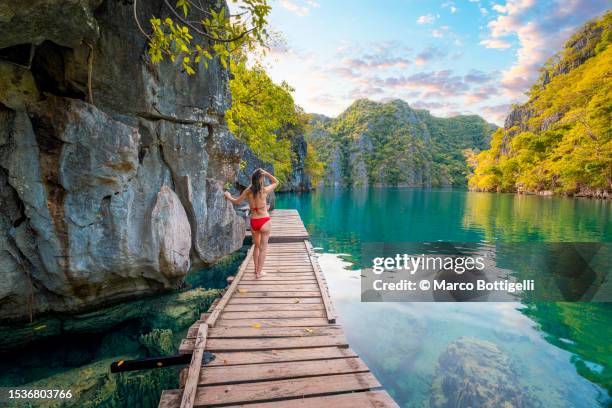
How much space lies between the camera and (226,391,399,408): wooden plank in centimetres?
301

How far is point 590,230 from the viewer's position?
17438 millimetres

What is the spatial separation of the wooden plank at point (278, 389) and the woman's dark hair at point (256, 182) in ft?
11.8

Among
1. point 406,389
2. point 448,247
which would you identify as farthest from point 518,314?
point 448,247

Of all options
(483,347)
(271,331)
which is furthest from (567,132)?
(271,331)

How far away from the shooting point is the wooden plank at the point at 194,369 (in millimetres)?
2928

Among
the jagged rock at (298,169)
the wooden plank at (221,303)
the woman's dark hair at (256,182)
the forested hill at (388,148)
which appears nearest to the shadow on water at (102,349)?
the wooden plank at (221,303)

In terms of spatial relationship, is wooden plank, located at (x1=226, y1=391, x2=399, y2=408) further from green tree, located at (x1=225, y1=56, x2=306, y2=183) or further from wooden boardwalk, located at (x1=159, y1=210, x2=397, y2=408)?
green tree, located at (x1=225, y1=56, x2=306, y2=183)

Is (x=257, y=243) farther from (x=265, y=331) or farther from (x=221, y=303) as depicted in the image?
(x=265, y=331)

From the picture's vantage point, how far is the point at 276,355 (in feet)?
12.7

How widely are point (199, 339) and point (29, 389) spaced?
3097 mm

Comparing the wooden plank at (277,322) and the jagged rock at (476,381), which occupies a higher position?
the wooden plank at (277,322)

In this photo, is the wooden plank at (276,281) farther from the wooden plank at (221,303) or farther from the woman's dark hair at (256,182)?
the woman's dark hair at (256,182)

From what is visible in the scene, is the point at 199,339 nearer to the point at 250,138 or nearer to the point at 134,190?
the point at 134,190

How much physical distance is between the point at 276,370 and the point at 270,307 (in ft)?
6.30
